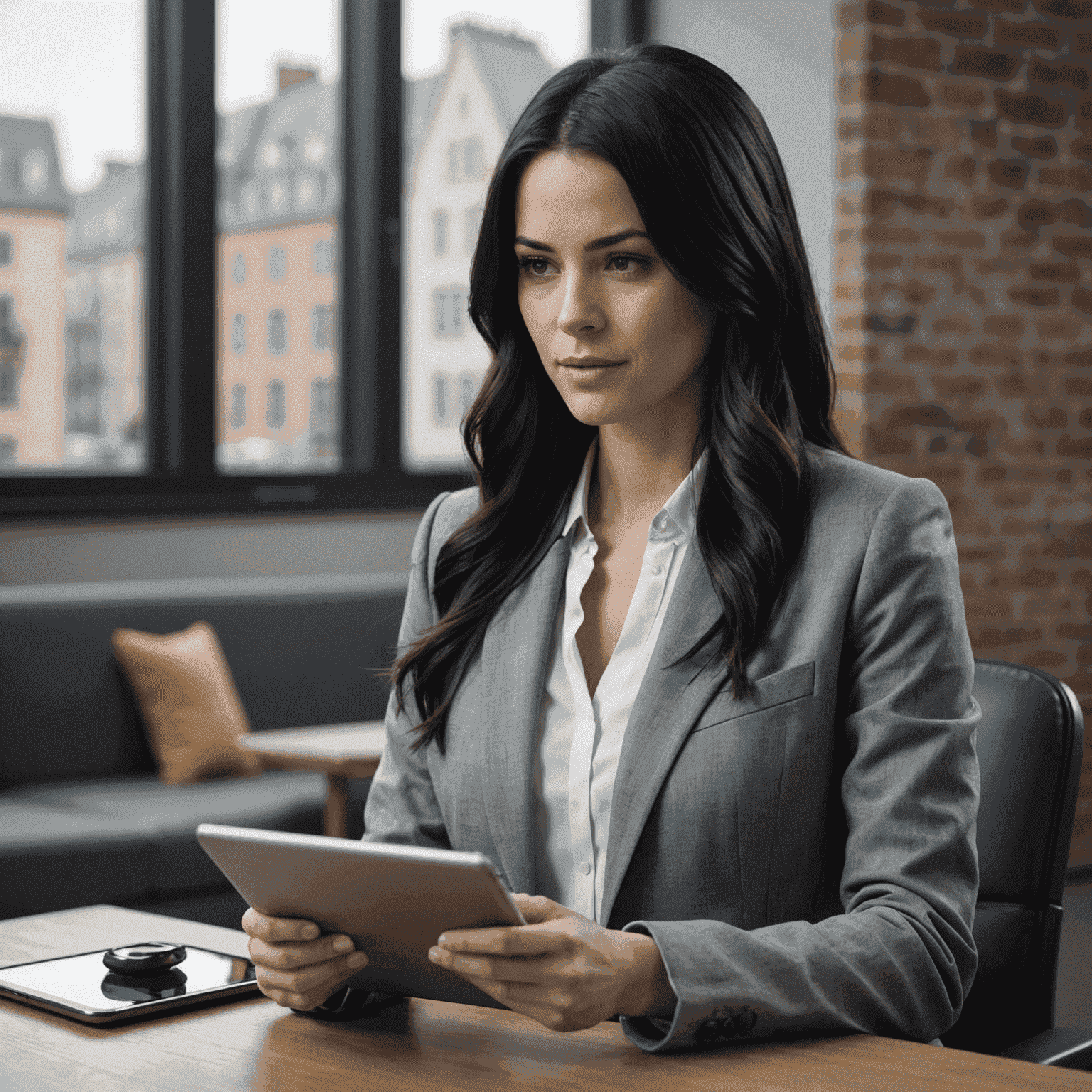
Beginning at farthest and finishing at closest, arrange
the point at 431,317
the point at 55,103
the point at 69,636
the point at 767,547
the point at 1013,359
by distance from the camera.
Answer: the point at 431,317, the point at 55,103, the point at 1013,359, the point at 69,636, the point at 767,547

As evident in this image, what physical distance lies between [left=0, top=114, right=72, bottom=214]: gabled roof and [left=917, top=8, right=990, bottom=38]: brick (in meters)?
2.73

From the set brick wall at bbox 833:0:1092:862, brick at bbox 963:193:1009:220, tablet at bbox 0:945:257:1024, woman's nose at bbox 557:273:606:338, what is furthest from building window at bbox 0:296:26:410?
woman's nose at bbox 557:273:606:338

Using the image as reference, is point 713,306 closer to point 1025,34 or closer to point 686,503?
point 686,503

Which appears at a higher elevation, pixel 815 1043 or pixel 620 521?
pixel 620 521

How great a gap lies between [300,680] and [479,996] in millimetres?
3444

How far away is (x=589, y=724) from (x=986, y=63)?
355cm

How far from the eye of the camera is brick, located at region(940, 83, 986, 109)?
4266 mm

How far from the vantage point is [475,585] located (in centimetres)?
151


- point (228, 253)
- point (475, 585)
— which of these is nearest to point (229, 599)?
point (228, 253)

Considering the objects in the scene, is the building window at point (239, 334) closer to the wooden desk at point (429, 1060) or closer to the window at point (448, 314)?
the window at point (448, 314)

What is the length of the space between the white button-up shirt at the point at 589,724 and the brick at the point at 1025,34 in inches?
136

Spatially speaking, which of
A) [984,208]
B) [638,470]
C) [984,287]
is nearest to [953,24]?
[984,208]

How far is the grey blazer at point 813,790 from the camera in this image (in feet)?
3.66

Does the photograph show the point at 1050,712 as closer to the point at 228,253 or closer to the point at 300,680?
the point at 300,680
